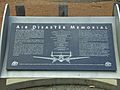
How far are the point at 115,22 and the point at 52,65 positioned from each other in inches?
47.5

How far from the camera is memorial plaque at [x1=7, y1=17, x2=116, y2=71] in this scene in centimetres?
438

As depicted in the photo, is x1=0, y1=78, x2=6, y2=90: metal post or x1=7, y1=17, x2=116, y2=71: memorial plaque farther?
x1=0, y1=78, x2=6, y2=90: metal post

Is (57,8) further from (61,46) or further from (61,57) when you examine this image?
(61,57)

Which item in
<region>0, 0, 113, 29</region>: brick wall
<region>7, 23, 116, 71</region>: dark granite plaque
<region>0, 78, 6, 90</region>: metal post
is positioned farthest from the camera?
<region>0, 0, 113, 29</region>: brick wall

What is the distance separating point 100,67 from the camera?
4.35 metres

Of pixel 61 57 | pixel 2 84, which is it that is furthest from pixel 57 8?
pixel 61 57

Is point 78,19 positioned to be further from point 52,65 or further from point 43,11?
point 43,11

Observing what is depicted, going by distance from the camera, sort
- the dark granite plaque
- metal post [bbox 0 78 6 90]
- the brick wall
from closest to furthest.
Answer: the dark granite plaque < metal post [bbox 0 78 6 90] < the brick wall

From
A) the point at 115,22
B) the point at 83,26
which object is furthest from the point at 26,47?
the point at 115,22

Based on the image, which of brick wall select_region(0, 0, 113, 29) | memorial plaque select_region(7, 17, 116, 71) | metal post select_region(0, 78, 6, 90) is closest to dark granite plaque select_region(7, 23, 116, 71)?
memorial plaque select_region(7, 17, 116, 71)

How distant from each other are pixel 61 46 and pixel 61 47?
0.02 meters

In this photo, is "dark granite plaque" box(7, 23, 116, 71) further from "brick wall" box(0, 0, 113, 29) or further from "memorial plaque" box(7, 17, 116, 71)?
"brick wall" box(0, 0, 113, 29)

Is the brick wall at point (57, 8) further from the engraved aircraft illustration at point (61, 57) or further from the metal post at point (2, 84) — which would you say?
the engraved aircraft illustration at point (61, 57)

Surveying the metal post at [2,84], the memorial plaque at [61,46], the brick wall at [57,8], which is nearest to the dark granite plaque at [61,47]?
the memorial plaque at [61,46]
